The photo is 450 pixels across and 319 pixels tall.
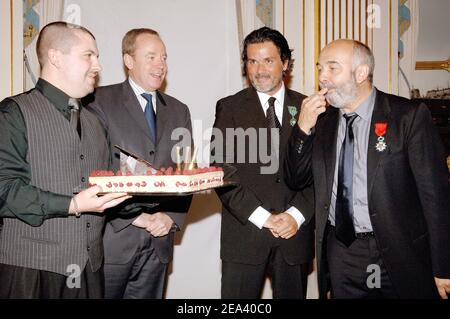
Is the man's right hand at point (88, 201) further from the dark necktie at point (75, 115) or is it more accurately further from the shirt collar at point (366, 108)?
the shirt collar at point (366, 108)

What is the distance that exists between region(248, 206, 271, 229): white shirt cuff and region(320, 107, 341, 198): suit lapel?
17.8 inches

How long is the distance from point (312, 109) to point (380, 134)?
0.43 metres

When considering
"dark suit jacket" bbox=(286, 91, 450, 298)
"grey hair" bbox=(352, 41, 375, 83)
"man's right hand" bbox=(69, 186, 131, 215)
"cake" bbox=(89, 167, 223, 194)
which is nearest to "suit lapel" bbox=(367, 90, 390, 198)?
"dark suit jacket" bbox=(286, 91, 450, 298)

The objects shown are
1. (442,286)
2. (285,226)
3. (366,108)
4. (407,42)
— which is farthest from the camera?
(407,42)

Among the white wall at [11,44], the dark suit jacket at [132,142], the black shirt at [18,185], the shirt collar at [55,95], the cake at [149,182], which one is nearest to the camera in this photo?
the black shirt at [18,185]

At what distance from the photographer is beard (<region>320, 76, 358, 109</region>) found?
300 cm

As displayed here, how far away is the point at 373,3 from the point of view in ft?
16.6

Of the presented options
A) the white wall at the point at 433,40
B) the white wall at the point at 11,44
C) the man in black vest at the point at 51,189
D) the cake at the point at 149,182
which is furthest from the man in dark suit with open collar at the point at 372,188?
the white wall at the point at 11,44

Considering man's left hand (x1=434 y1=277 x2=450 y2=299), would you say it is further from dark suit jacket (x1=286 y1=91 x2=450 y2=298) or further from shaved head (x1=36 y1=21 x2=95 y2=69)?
shaved head (x1=36 y1=21 x2=95 y2=69)

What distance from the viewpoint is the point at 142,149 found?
336 cm

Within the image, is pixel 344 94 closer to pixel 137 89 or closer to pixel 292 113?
pixel 292 113

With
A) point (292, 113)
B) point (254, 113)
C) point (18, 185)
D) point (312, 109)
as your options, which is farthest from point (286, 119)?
point (18, 185)

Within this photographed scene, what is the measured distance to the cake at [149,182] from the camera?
2.52 m

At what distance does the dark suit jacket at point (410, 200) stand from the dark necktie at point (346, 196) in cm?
12
